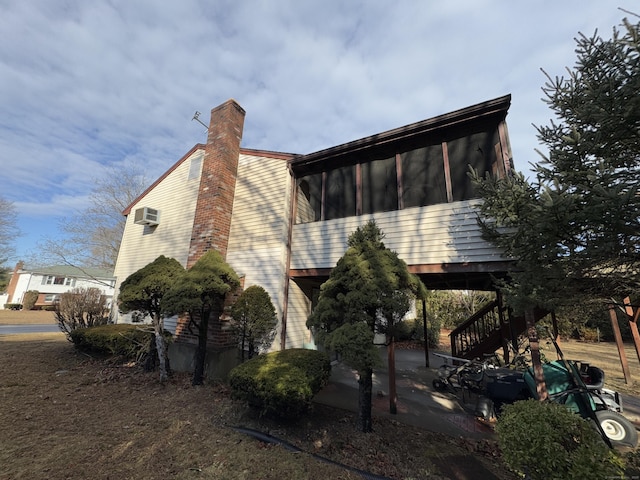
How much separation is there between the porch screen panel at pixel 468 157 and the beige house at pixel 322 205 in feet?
0.07

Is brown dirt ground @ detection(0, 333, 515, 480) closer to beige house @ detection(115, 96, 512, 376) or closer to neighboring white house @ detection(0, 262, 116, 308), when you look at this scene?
beige house @ detection(115, 96, 512, 376)

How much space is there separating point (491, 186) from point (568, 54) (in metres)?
2.18

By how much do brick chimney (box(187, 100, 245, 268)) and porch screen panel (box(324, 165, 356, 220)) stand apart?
124 inches

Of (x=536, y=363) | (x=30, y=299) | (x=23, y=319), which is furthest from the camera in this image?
(x=30, y=299)

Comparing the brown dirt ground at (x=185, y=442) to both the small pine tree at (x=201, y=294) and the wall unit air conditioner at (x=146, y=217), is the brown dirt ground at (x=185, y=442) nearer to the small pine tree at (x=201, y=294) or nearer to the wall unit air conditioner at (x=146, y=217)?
the small pine tree at (x=201, y=294)

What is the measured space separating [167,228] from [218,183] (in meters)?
3.31

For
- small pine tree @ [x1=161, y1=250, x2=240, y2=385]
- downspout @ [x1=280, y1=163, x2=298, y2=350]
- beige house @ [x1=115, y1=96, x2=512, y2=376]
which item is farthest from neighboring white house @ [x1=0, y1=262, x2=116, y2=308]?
downspout @ [x1=280, y1=163, x2=298, y2=350]

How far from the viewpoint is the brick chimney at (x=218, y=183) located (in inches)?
299

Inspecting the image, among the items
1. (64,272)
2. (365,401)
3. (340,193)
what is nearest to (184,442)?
(365,401)

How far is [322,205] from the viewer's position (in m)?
7.32

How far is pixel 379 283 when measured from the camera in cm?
406

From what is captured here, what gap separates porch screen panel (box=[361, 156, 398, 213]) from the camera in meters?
6.53

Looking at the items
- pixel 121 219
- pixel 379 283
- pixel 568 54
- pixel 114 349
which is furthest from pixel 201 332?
pixel 121 219

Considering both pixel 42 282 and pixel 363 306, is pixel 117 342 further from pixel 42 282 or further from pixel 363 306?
pixel 42 282
